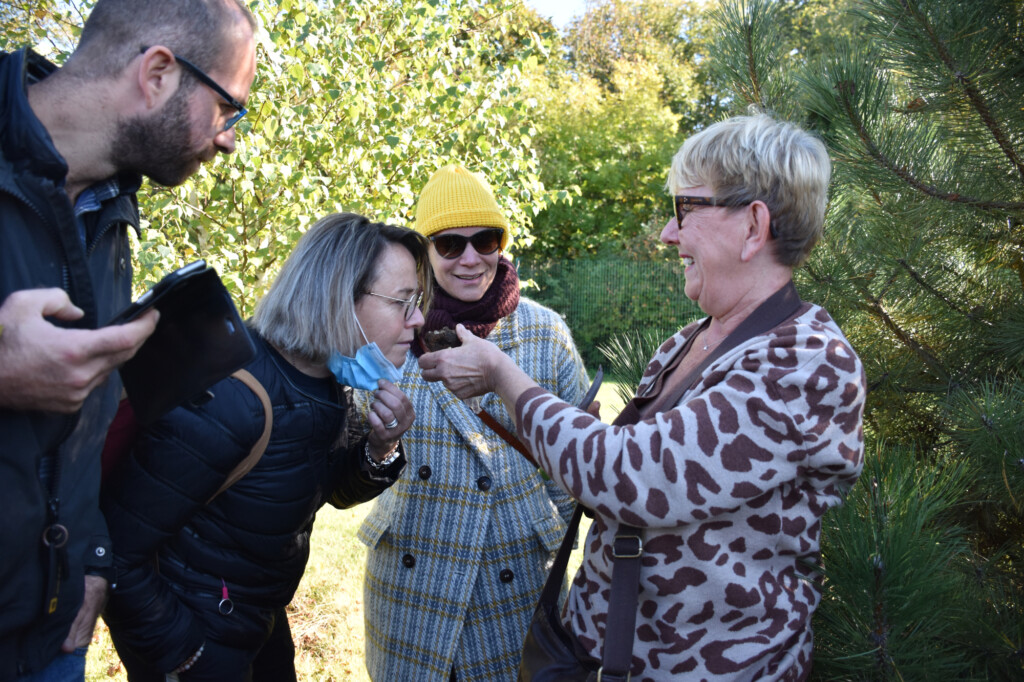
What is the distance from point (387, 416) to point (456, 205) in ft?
2.90

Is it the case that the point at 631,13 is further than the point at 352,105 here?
Yes

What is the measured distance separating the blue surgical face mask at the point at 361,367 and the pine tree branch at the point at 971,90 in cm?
187

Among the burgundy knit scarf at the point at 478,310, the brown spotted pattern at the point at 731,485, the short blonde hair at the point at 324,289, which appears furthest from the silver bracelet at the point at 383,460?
the brown spotted pattern at the point at 731,485

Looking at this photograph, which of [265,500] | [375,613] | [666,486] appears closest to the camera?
[666,486]

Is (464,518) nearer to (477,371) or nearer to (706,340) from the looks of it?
(477,371)

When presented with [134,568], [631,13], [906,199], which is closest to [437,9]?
[906,199]

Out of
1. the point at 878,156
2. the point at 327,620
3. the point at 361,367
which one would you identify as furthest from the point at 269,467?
the point at 327,620

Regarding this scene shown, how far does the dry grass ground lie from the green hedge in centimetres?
984

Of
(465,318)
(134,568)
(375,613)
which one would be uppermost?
(465,318)

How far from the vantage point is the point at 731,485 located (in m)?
1.51

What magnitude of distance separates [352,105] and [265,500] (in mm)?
3169

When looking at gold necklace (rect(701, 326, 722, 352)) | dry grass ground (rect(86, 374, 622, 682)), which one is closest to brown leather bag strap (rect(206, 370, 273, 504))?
gold necklace (rect(701, 326, 722, 352))

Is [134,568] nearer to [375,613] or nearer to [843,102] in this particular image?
[375,613]

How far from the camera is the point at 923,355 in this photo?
256 centimetres
